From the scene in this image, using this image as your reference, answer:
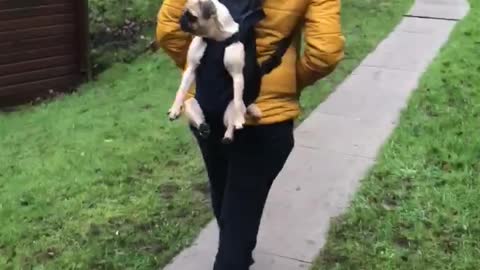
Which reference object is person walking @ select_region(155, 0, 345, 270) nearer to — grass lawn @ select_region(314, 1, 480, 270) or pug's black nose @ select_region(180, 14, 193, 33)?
pug's black nose @ select_region(180, 14, 193, 33)

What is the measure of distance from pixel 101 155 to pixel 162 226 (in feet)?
4.40

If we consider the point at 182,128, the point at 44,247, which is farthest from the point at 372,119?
the point at 44,247

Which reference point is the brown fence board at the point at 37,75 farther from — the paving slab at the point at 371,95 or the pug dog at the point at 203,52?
the pug dog at the point at 203,52

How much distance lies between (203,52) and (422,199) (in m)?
2.31

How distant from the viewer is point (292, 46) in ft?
10.2

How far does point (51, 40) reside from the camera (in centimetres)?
976

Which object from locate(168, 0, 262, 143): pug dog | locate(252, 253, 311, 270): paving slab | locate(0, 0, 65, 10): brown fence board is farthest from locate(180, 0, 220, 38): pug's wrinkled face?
locate(0, 0, 65, 10): brown fence board

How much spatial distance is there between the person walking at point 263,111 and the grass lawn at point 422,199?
2.81ft

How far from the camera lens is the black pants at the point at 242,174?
3201mm

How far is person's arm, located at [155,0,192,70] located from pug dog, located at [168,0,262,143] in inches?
7.5

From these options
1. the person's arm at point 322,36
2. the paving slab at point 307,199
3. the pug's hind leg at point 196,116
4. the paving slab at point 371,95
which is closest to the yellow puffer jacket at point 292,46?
the person's arm at point 322,36

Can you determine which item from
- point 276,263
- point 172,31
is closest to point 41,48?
point 276,263

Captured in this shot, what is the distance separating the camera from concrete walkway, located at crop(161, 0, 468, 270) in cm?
429

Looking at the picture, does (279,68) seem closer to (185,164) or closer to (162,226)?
(162,226)
